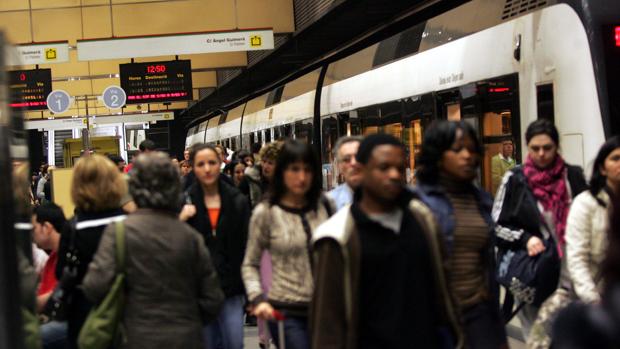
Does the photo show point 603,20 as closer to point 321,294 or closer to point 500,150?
point 500,150

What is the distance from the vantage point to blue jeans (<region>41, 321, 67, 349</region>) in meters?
5.36

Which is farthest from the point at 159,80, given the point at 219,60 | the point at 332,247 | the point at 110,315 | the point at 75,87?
the point at 332,247

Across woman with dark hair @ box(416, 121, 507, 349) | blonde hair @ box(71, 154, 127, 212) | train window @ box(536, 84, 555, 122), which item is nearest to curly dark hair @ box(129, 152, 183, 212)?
blonde hair @ box(71, 154, 127, 212)

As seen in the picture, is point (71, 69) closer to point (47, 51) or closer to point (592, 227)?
point (47, 51)

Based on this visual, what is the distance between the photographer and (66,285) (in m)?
4.67

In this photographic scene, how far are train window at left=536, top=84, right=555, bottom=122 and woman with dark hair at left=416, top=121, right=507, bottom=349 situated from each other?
3683mm

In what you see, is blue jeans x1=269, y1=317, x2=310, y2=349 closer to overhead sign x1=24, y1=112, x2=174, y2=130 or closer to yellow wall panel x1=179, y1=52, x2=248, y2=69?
yellow wall panel x1=179, y1=52, x2=248, y2=69

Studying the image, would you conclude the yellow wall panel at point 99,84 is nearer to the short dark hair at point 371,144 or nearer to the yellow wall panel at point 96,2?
the yellow wall panel at point 96,2

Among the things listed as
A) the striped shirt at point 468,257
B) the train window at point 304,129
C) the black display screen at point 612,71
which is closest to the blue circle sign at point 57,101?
the train window at point 304,129

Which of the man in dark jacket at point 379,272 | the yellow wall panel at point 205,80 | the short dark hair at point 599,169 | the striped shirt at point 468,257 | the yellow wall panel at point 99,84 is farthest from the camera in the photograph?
the yellow wall panel at point 205,80

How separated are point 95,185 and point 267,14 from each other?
1504cm

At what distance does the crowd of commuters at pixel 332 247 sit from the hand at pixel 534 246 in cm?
2

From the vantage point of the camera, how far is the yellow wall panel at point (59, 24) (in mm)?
18812

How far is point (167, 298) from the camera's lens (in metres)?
4.21
